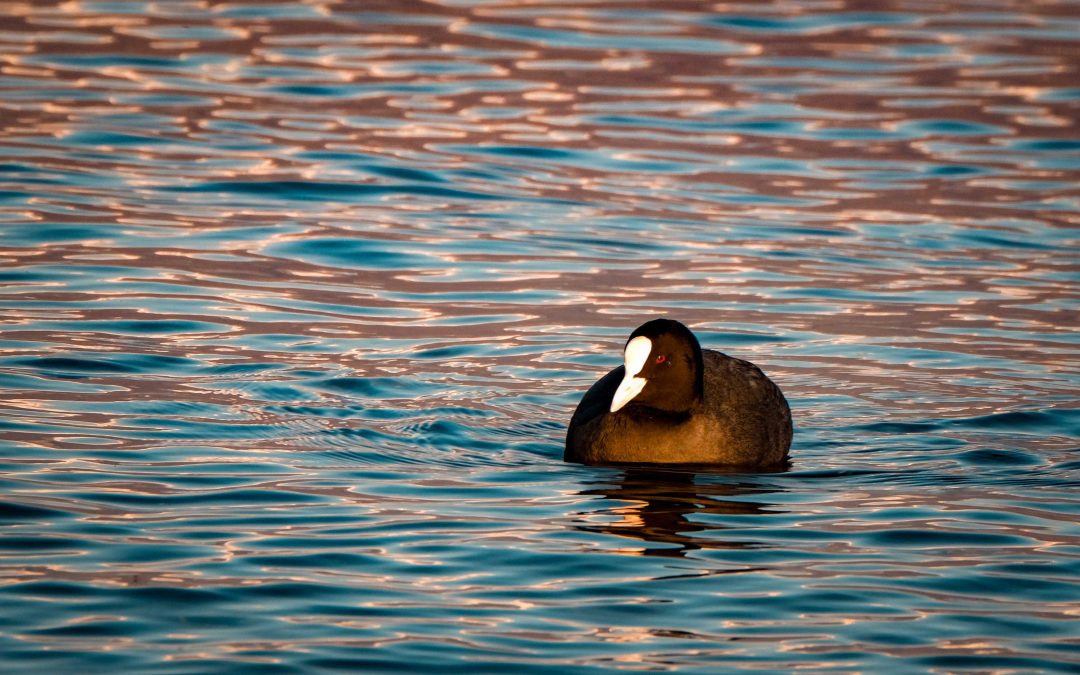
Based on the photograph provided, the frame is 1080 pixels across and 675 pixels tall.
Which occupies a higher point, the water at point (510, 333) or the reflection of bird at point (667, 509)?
the water at point (510, 333)

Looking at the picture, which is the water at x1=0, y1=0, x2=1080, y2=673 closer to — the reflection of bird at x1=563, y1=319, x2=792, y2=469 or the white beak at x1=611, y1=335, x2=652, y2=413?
the reflection of bird at x1=563, y1=319, x2=792, y2=469

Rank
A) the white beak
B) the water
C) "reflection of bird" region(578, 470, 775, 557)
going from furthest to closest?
the white beak, "reflection of bird" region(578, 470, 775, 557), the water

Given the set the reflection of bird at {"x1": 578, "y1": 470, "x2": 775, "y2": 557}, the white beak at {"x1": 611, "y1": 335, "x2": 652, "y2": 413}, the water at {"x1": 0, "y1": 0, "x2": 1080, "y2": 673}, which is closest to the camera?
the water at {"x1": 0, "y1": 0, "x2": 1080, "y2": 673}

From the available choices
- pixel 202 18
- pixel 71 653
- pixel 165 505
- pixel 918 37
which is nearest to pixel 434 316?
pixel 165 505

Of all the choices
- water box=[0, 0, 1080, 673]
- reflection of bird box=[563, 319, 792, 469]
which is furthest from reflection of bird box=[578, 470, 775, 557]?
reflection of bird box=[563, 319, 792, 469]

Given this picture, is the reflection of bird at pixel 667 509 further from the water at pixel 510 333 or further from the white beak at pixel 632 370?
the white beak at pixel 632 370

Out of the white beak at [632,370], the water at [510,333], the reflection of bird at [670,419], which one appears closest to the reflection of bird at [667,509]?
the water at [510,333]

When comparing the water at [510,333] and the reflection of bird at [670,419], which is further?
the reflection of bird at [670,419]

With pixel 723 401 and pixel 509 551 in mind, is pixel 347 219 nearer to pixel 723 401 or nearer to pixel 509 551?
pixel 723 401

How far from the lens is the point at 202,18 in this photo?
23.9 meters

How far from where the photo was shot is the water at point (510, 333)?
21.8ft

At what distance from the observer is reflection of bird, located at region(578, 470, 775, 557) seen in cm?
767

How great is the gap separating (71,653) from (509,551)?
2024 millimetres

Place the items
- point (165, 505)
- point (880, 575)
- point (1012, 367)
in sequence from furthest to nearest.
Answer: point (1012, 367) < point (165, 505) < point (880, 575)
